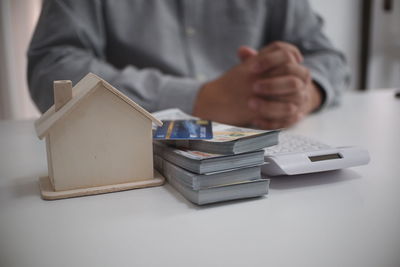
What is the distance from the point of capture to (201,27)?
1.14 m

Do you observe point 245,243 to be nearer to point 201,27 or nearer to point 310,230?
point 310,230

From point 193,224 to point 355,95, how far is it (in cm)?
106

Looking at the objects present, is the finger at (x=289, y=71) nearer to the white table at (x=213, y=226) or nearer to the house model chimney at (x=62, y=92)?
the white table at (x=213, y=226)

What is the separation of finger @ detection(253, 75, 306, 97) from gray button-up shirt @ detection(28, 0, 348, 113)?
0.44 ft

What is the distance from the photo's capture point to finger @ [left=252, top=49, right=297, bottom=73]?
796 mm

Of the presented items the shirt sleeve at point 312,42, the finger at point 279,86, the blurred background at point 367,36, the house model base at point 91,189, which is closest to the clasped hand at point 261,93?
A: the finger at point 279,86

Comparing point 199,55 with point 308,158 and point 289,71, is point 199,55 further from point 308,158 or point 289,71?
point 308,158

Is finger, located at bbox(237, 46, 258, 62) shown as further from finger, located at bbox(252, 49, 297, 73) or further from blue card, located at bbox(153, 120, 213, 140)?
blue card, located at bbox(153, 120, 213, 140)

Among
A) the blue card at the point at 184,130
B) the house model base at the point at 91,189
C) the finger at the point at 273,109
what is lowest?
the house model base at the point at 91,189

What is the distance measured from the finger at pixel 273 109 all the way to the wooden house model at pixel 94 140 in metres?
0.39

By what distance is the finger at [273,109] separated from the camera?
2.60ft

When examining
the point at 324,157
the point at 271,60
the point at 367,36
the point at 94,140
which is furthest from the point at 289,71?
the point at 367,36

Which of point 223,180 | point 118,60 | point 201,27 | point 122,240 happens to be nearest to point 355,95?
point 201,27

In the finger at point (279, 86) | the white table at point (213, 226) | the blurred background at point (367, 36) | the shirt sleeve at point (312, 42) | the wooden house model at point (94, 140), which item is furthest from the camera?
the blurred background at point (367, 36)
